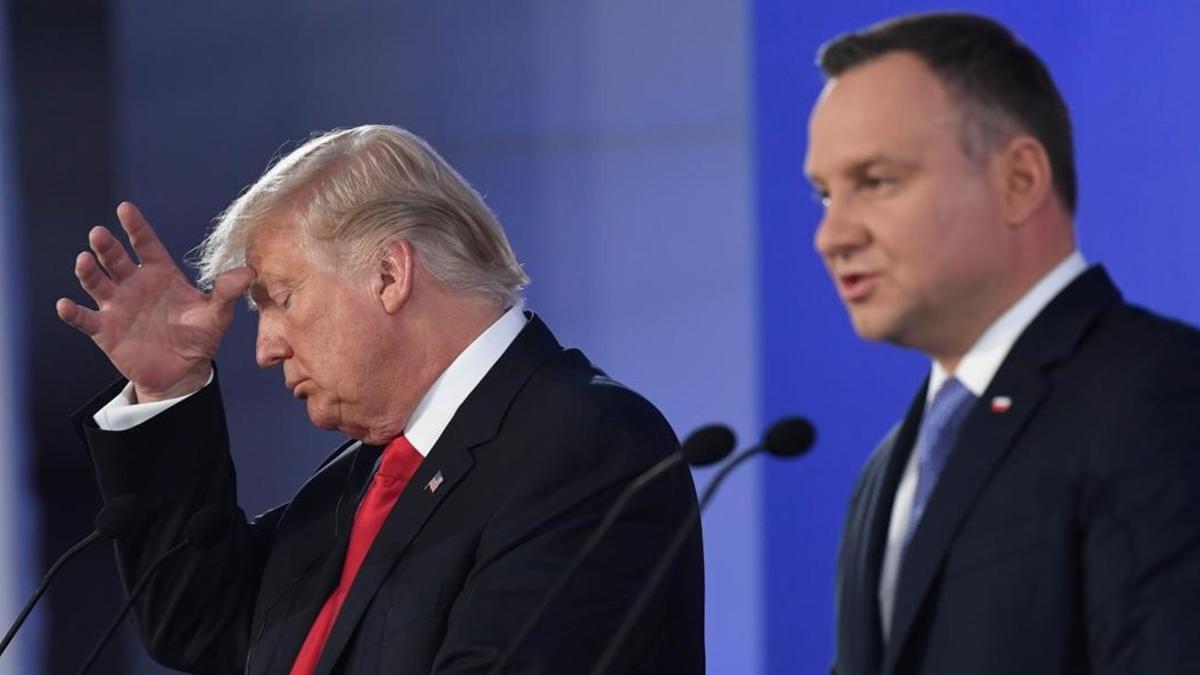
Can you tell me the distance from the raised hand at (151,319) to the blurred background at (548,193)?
1.55m

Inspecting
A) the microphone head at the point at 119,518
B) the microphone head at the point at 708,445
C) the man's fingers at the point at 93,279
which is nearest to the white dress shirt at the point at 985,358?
the microphone head at the point at 708,445

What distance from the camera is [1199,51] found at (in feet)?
10.9

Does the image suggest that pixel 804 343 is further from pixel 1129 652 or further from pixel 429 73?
pixel 1129 652

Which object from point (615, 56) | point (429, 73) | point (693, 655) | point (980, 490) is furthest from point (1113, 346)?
point (429, 73)

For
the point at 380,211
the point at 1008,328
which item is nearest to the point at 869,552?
the point at 1008,328

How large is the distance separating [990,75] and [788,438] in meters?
0.42

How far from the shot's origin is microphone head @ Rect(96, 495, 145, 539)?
2.63 metres

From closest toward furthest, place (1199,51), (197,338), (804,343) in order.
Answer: (197,338), (1199,51), (804,343)

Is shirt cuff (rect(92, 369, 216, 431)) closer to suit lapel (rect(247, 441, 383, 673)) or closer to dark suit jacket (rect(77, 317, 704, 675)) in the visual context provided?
dark suit jacket (rect(77, 317, 704, 675))

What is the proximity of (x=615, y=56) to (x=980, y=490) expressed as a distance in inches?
122

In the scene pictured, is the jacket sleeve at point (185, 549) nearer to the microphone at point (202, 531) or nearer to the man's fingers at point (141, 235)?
the microphone at point (202, 531)

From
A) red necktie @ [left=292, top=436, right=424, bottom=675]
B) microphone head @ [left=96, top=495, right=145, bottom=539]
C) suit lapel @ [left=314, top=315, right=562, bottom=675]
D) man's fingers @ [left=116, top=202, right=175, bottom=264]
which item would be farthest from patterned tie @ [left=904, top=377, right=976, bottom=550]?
man's fingers @ [left=116, top=202, right=175, bottom=264]

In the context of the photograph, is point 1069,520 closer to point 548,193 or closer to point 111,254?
point 111,254

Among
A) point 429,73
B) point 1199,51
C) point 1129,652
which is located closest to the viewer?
point 1129,652
